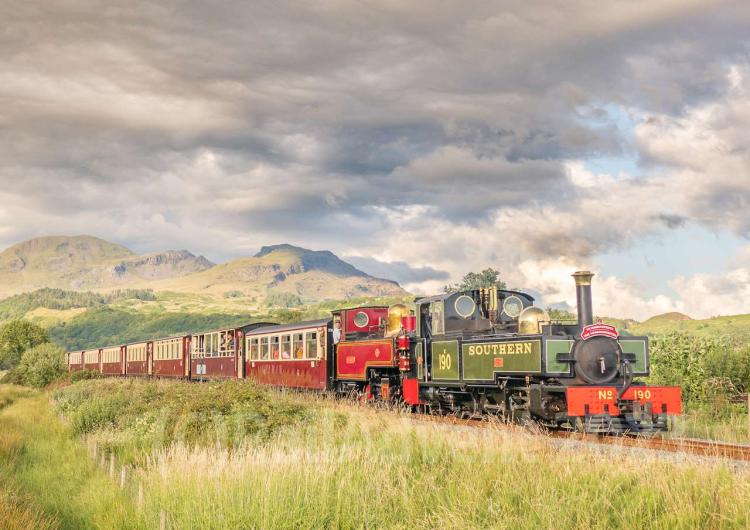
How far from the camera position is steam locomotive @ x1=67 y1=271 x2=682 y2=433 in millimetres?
15594

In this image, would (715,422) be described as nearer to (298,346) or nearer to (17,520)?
(298,346)

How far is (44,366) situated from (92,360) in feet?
38.6

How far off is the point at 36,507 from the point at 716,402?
18151 mm

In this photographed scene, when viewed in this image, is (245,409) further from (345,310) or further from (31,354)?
Answer: (31,354)

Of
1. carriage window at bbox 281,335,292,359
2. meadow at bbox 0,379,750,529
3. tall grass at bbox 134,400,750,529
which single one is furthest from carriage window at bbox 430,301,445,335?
carriage window at bbox 281,335,292,359

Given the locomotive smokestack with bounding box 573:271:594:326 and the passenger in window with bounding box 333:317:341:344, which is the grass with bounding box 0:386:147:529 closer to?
the passenger in window with bounding box 333:317:341:344

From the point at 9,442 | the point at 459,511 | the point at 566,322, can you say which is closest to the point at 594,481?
the point at 459,511

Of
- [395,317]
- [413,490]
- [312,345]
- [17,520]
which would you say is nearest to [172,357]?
[312,345]

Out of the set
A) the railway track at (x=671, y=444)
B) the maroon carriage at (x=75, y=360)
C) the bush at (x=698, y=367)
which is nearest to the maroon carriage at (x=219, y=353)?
the bush at (x=698, y=367)

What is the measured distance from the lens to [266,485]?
31.0ft

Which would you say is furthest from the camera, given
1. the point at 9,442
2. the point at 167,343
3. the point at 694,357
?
the point at 167,343

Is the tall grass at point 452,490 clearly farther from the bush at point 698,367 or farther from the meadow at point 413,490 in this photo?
the bush at point 698,367

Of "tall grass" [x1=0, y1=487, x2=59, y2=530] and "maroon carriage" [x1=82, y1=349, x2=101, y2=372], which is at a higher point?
"maroon carriage" [x1=82, y1=349, x2=101, y2=372]

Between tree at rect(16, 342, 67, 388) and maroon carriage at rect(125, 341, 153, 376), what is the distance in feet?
22.0
